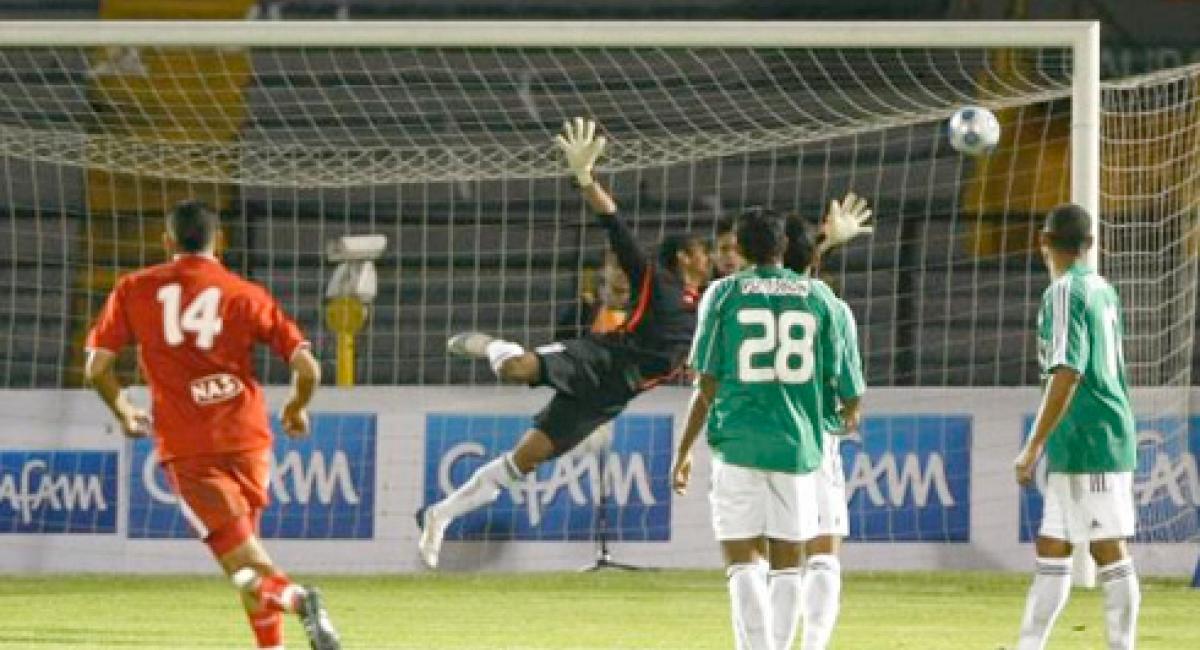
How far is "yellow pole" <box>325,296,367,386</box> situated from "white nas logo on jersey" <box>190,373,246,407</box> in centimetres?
864

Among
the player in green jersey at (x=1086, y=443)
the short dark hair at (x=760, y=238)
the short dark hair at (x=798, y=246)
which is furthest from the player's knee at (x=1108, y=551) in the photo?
the short dark hair at (x=760, y=238)

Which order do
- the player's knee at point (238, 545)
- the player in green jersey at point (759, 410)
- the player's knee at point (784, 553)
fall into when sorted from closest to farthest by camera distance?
the player in green jersey at point (759, 410)
the player's knee at point (784, 553)
the player's knee at point (238, 545)

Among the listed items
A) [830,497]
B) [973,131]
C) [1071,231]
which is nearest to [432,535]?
[973,131]

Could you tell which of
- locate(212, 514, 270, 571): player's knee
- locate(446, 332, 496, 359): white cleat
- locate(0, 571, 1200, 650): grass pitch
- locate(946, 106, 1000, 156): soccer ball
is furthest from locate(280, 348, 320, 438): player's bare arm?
locate(946, 106, 1000, 156): soccer ball

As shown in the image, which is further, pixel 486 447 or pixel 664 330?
pixel 486 447

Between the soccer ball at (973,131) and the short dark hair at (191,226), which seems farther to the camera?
the soccer ball at (973,131)

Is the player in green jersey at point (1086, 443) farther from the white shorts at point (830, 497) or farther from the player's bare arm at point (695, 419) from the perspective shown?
the player's bare arm at point (695, 419)

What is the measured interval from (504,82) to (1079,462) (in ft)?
40.9

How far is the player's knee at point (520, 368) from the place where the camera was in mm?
13789

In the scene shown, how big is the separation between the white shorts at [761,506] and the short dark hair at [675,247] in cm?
439

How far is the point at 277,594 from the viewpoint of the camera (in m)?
9.17

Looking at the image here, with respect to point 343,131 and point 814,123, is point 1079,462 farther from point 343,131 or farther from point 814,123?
point 343,131

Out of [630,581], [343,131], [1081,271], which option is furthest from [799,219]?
[343,131]

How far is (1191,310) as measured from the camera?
1669cm
